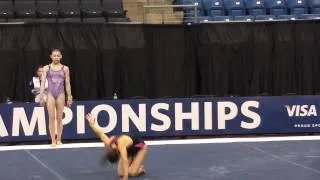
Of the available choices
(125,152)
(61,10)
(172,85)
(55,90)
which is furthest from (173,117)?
(61,10)

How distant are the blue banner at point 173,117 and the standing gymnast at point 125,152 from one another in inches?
155

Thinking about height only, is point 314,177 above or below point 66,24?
below

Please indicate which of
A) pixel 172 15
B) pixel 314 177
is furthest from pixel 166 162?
pixel 172 15

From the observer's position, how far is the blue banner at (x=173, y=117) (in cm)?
1255

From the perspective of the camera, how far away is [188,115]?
13.1 m

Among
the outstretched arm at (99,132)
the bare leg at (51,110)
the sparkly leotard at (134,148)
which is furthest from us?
the bare leg at (51,110)

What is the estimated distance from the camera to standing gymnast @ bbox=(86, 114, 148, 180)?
315 inches

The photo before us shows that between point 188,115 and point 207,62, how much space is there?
1.66 meters

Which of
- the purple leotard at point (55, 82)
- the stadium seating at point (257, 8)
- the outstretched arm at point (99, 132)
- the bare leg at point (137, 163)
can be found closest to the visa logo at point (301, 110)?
the purple leotard at point (55, 82)

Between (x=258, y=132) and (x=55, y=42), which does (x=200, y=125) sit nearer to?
(x=258, y=132)

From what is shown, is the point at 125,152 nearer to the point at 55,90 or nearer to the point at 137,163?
the point at 137,163

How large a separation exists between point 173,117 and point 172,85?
4.19 feet

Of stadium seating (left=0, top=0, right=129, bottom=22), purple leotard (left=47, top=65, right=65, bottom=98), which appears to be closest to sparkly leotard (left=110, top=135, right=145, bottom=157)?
purple leotard (left=47, top=65, right=65, bottom=98)

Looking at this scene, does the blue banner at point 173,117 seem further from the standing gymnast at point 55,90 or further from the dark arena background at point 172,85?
the standing gymnast at point 55,90
